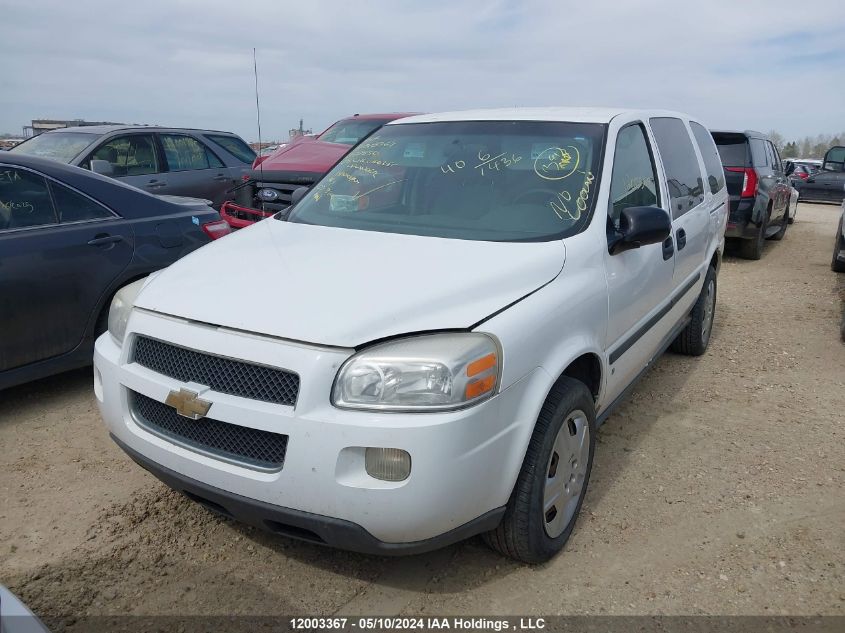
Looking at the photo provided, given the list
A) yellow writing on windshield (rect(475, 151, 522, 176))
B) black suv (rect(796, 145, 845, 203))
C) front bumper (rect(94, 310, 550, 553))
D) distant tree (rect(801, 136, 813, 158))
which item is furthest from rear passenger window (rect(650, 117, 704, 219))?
distant tree (rect(801, 136, 813, 158))

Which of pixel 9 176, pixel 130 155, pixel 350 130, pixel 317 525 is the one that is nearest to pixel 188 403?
pixel 317 525

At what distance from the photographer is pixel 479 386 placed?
7.12 ft

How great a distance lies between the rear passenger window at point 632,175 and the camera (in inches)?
128

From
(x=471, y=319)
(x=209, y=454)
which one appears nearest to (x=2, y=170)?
(x=209, y=454)

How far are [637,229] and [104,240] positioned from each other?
3180 mm

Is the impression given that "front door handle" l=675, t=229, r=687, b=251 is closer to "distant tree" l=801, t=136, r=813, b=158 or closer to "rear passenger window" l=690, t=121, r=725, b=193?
"rear passenger window" l=690, t=121, r=725, b=193

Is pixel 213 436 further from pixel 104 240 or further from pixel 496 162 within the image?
pixel 104 240

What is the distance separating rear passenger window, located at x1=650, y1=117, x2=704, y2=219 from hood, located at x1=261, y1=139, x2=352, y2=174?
3785mm

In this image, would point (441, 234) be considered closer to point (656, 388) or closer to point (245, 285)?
point (245, 285)

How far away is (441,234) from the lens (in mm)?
3029

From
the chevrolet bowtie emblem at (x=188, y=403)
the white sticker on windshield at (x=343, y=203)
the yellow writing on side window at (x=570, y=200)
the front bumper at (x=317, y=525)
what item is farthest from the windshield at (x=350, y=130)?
the front bumper at (x=317, y=525)

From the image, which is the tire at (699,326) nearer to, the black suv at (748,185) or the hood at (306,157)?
the hood at (306,157)

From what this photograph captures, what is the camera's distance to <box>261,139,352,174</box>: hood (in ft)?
24.7

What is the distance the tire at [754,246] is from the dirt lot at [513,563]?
5928 millimetres
